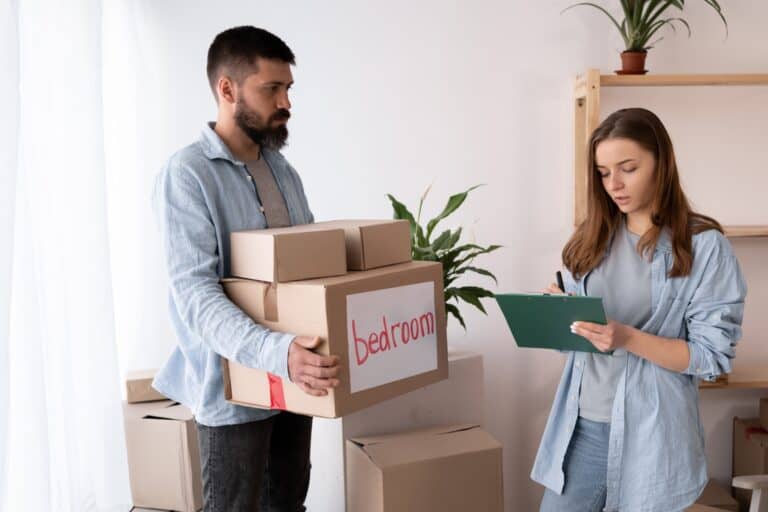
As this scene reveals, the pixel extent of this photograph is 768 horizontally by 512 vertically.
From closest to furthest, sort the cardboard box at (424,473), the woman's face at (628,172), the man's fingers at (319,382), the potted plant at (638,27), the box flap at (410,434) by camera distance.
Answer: the man's fingers at (319,382)
the woman's face at (628,172)
the cardboard box at (424,473)
the box flap at (410,434)
the potted plant at (638,27)

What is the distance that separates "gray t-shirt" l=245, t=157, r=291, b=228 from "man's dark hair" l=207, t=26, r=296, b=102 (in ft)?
0.63

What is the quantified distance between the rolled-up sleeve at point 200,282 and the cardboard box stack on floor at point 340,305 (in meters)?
0.05

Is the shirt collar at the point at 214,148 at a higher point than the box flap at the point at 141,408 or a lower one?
higher

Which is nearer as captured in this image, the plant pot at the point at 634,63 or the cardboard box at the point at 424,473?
the cardboard box at the point at 424,473

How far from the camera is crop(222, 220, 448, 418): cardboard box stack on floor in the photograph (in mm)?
1382

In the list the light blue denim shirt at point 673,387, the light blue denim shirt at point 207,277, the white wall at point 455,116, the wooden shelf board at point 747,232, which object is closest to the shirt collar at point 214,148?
the light blue denim shirt at point 207,277

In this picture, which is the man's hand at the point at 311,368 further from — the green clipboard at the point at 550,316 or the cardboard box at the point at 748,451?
the cardboard box at the point at 748,451

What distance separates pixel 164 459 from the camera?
96.3 inches

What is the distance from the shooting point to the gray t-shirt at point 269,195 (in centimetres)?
161

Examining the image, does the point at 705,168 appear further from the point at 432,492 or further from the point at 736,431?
the point at 432,492

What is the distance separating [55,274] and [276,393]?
2.25 feet

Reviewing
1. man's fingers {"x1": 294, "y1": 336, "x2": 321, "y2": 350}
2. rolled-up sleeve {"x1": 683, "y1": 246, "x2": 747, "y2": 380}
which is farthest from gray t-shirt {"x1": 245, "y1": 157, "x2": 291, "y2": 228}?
rolled-up sleeve {"x1": 683, "y1": 246, "x2": 747, "y2": 380}

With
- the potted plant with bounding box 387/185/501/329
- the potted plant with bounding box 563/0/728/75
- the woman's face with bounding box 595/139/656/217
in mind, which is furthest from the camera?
the potted plant with bounding box 563/0/728/75

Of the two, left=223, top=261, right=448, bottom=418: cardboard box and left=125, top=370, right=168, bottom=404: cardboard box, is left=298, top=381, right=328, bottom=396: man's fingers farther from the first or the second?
left=125, top=370, right=168, bottom=404: cardboard box
